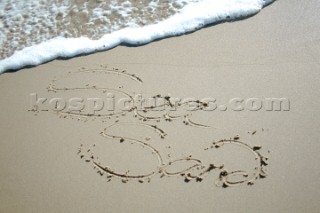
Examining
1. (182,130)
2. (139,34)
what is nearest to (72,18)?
(139,34)

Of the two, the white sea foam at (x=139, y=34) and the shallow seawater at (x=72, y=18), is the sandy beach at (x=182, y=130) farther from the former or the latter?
the shallow seawater at (x=72, y=18)

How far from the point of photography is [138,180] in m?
2.99

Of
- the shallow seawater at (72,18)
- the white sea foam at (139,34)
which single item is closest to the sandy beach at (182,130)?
the white sea foam at (139,34)

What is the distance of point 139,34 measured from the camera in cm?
426

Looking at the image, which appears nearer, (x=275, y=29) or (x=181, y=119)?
(x=181, y=119)

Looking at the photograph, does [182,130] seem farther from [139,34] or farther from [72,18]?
[72,18]

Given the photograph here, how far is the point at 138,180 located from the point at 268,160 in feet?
3.36

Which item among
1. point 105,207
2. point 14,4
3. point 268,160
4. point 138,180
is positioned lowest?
point 105,207

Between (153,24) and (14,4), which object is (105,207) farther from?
(14,4)

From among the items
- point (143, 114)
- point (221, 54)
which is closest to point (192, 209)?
point (143, 114)

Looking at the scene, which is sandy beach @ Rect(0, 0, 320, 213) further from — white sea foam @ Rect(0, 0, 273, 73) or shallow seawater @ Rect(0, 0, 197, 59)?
shallow seawater @ Rect(0, 0, 197, 59)

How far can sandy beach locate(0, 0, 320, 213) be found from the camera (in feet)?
9.36

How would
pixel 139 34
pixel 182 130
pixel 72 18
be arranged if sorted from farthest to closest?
1. pixel 72 18
2. pixel 139 34
3. pixel 182 130

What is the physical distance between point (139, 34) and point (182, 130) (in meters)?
1.49
